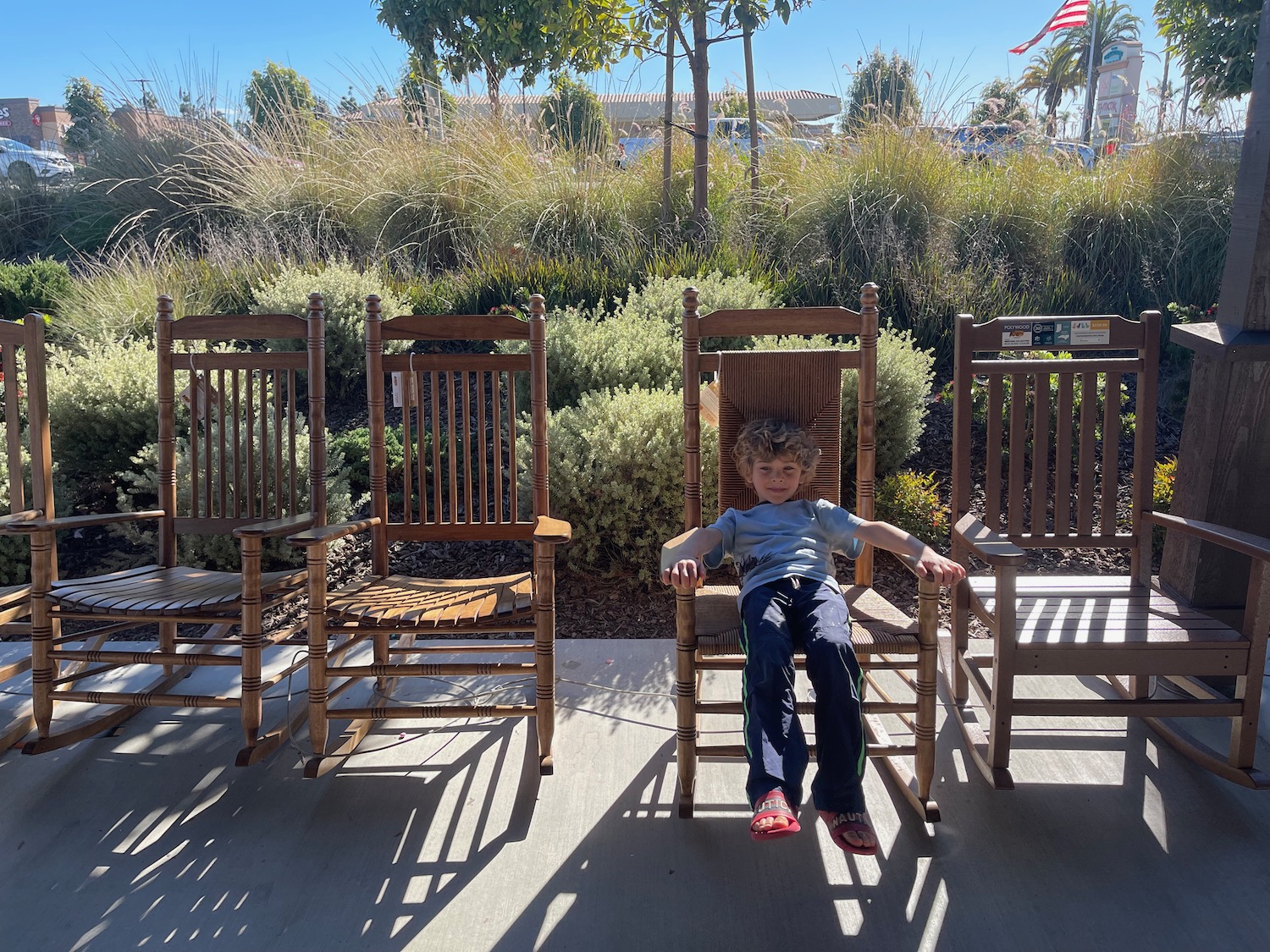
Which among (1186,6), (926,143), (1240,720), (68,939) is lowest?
(68,939)

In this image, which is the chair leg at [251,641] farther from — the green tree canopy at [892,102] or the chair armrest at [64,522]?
the green tree canopy at [892,102]

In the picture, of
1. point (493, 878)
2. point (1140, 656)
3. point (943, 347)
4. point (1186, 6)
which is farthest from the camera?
point (1186, 6)

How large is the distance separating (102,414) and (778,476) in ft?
11.2

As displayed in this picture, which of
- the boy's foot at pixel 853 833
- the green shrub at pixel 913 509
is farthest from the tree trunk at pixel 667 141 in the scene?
the boy's foot at pixel 853 833

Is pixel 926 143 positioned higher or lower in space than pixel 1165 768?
higher

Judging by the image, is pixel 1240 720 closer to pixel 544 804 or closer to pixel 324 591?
pixel 544 804

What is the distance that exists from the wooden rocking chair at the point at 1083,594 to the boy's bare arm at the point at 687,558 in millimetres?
726

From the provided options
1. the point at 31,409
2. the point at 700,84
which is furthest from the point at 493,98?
the point at 31,409

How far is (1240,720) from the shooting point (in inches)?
92.7

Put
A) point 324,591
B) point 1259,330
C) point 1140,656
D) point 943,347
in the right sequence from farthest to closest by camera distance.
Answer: point 943,347 < point 1259,330 < point 324,591 < point 1140,656

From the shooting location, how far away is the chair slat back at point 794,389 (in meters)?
2.83

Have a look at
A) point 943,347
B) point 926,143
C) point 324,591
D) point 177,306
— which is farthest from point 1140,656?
point 177,306

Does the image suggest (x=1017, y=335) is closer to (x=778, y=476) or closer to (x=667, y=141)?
(x=778, y=476)

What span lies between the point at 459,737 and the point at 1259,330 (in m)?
2.76
